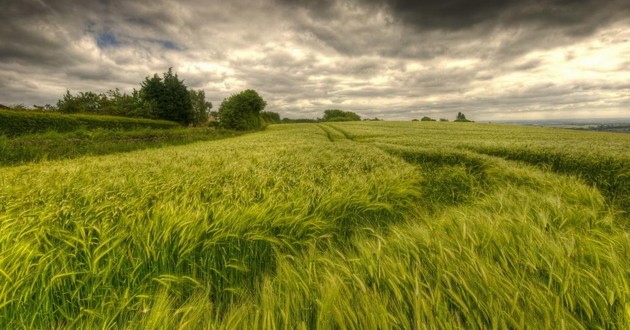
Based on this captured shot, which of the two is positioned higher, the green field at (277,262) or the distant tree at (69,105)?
the distant tree at (69,105)

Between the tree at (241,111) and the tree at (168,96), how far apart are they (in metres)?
12.2

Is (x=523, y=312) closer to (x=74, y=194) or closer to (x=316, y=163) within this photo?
(x=74, y=194)

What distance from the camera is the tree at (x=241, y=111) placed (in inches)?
1844

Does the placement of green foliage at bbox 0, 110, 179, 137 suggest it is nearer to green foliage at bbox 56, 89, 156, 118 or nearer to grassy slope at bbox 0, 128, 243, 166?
grassy slope at bbox 0, 128, 243, 166

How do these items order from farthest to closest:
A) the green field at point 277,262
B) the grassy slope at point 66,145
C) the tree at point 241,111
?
the tree at point 241,111
the grassy slope at point 66,145
the green field at point 277,262

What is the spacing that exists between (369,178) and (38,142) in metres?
20.5

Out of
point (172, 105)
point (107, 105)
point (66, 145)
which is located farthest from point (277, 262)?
point (107, 105)

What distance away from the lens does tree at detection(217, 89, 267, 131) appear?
46.8 meters

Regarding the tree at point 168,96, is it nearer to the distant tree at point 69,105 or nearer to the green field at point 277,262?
the distant tree at point 69,105

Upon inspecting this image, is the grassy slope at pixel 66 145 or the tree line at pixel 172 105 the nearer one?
the grassy slope at pixel 66 145

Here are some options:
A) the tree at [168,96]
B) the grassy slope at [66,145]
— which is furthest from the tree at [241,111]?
the grassy slope at [66,145]

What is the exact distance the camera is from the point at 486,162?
7438 millimetres

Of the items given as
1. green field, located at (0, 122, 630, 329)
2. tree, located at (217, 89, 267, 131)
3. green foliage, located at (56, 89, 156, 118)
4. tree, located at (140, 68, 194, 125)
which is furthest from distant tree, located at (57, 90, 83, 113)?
green field, located at (0, 122, 630, 329)

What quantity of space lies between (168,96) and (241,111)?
58.7 feet
